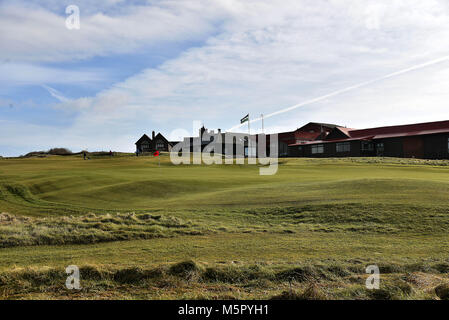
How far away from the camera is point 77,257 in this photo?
1429 cm

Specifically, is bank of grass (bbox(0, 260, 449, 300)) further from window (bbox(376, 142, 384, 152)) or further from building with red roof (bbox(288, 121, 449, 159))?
window (bbox(376, 142, 384, 152))

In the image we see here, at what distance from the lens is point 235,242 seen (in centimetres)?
1645

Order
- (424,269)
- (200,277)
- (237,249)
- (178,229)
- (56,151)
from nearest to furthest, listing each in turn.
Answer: (200,277)
(424,269)
(237,249)
(178,229)
(56,151)

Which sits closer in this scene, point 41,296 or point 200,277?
point 41,296

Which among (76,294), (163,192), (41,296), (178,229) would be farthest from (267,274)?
(163,192)

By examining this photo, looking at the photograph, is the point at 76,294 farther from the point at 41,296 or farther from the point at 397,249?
the point at 397,249

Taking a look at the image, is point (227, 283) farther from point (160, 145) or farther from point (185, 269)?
point (160, 145)

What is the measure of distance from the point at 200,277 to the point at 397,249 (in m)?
8.19

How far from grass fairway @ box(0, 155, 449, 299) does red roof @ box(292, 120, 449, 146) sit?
56265 mm

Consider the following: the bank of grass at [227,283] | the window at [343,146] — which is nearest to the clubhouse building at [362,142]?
the window at [343,146]

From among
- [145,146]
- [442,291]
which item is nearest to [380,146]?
[145,146]

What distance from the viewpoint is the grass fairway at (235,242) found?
33.5ft

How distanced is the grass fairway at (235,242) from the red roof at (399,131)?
56.3 meters
